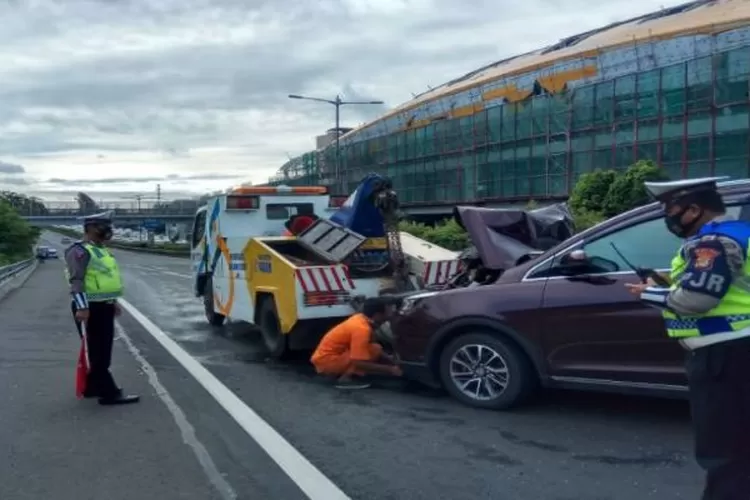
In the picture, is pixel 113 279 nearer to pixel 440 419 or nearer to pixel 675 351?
pixel 440 419

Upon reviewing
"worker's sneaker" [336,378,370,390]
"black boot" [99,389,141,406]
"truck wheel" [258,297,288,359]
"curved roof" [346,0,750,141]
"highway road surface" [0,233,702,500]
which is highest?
"curved roof" [346,0,750,141]

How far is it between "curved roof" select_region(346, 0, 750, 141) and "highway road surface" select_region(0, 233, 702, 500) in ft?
122

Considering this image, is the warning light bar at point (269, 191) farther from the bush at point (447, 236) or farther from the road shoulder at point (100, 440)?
the bush at point (447, 236)

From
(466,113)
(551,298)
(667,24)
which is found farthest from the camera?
(466,113)

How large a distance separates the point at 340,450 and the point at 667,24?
46.6 metres

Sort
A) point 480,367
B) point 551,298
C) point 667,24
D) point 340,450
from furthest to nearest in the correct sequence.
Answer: point 667,24 → point 480,367 → point 551,298 → point 340,450

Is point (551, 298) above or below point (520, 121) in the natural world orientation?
below

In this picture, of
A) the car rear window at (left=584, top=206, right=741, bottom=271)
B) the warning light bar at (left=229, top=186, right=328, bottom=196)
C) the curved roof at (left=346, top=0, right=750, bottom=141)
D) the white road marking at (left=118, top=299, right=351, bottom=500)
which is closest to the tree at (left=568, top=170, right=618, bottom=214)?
the curved roof at (left=346, top=0, right=750, bottom=141)

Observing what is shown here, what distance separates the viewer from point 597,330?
20.9 feet

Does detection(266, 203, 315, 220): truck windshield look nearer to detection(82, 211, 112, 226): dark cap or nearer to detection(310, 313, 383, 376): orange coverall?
detection(310, 313, 383, 376): orange coverall

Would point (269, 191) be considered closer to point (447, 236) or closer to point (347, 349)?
point (347, 349)

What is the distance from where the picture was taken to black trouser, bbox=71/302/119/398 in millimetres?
7555

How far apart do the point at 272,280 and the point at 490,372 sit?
12.7 feet

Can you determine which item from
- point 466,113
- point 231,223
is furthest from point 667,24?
point 231,223
